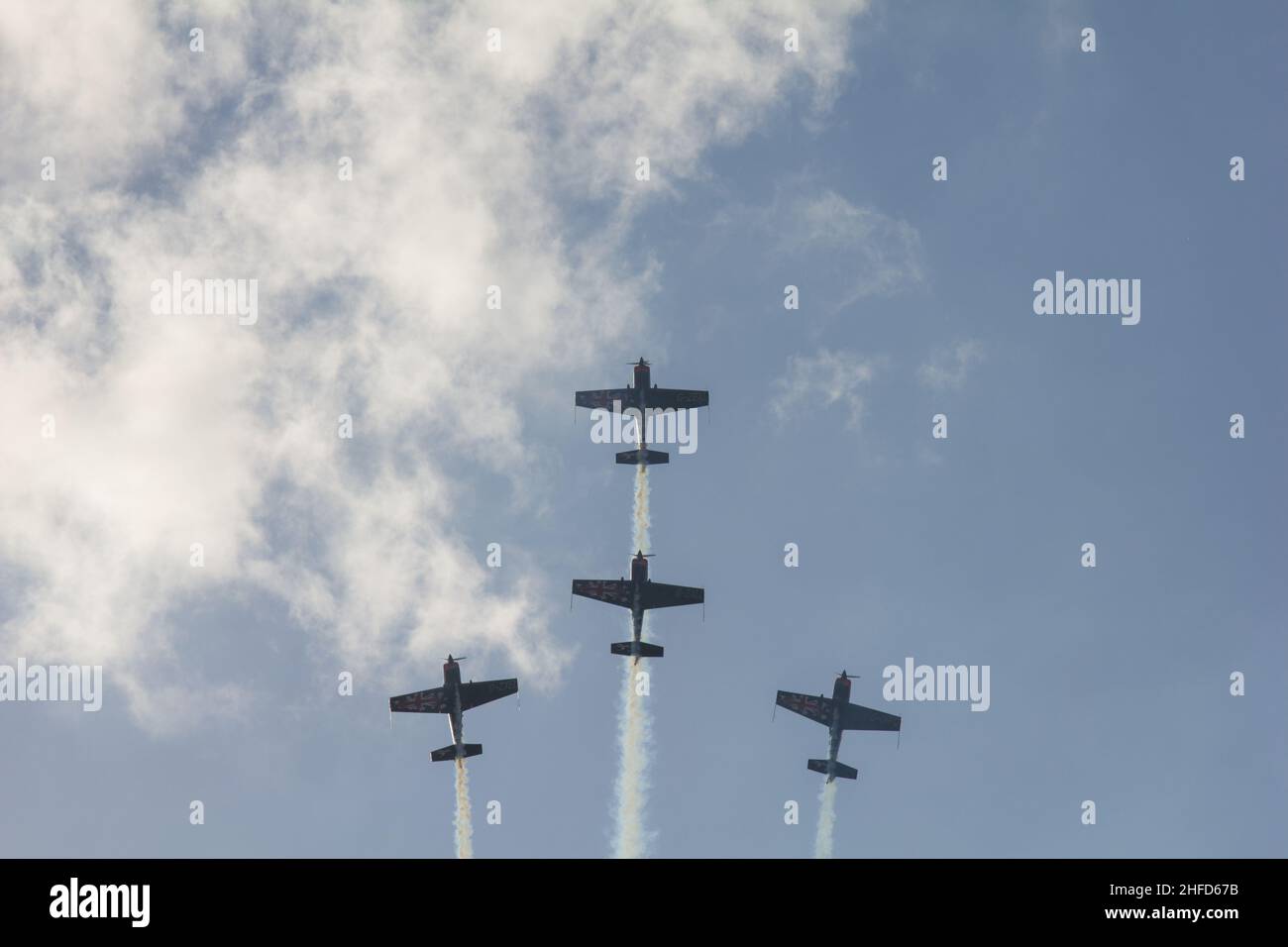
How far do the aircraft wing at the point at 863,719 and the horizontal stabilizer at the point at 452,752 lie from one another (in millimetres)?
30544

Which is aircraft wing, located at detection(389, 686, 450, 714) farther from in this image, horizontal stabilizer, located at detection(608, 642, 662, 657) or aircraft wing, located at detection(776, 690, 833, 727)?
aircraft wing, located at detection(776, 690, 833, 727)

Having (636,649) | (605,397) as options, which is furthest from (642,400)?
(636,649)

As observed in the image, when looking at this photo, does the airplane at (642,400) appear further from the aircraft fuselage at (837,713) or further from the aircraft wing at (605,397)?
the aircraft fuselage at (837,713)

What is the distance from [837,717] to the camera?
363 feet

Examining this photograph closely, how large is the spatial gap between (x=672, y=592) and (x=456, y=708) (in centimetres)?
2025

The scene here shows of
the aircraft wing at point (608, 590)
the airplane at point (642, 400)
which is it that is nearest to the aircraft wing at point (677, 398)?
the airplane at point (642, 400)

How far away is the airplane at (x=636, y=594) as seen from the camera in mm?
110438

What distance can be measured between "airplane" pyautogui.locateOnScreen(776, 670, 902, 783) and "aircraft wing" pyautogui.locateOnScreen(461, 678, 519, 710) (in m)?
23.1

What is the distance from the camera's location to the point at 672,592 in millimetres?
111750

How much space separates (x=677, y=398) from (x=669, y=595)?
17425 mm

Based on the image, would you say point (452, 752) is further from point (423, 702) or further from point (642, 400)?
point (642, 400)

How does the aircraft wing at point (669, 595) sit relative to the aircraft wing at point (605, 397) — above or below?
below
